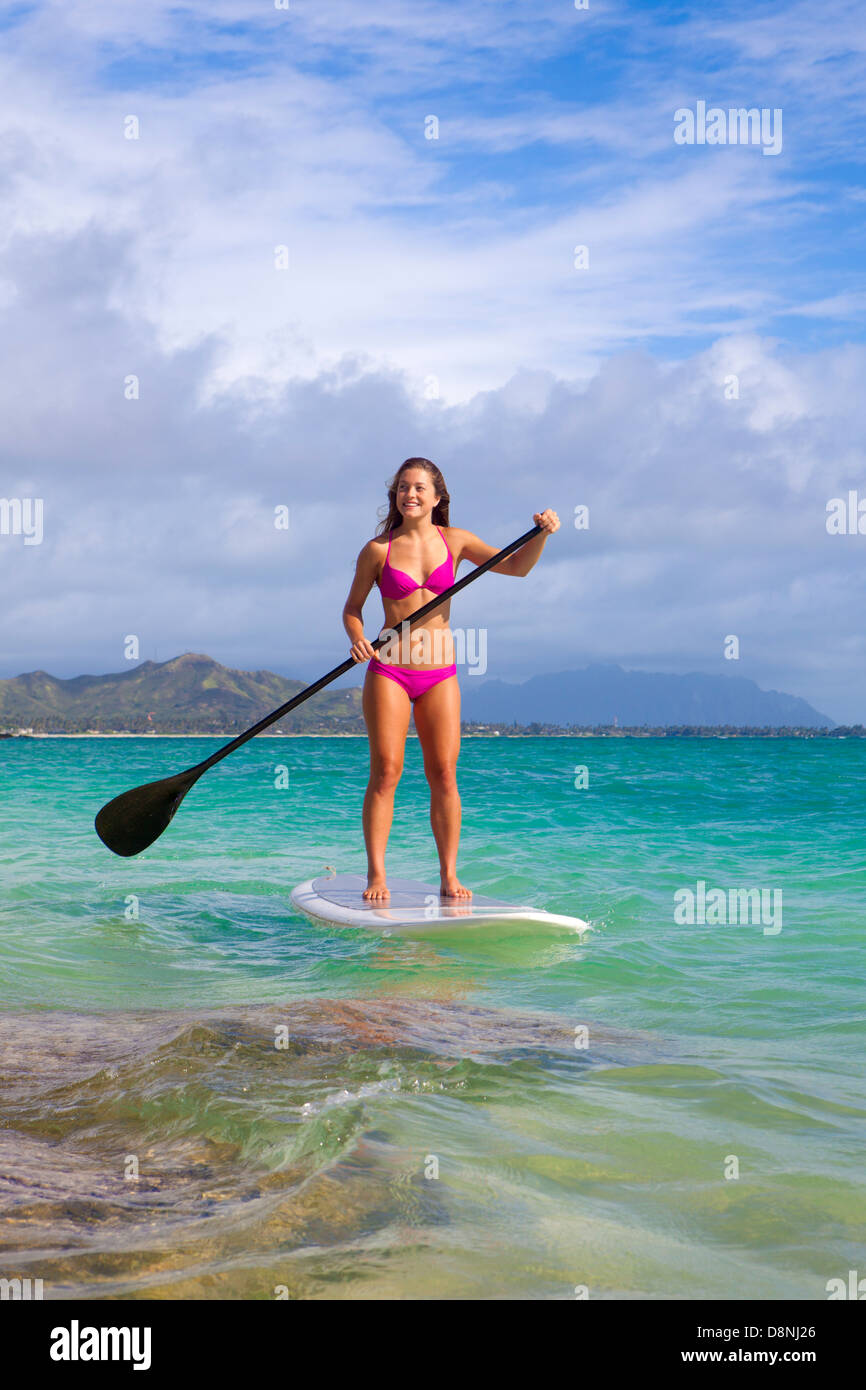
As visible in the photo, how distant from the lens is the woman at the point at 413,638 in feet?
20.7

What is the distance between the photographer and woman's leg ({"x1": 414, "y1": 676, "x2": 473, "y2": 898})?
6.42m

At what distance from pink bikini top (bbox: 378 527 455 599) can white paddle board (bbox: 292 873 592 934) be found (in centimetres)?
192

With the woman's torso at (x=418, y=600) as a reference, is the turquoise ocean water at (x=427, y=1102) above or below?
below

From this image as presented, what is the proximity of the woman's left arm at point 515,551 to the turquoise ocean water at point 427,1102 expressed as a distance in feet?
7.01

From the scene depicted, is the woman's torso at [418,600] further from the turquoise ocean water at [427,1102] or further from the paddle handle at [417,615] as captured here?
the turquoise ocean water at [427,1102]

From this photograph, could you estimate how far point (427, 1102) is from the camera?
3.35 meters

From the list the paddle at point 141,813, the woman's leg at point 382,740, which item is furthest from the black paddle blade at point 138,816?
the woman's leg at point 382,740

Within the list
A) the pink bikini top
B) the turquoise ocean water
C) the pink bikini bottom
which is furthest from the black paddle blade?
the pink bikini top

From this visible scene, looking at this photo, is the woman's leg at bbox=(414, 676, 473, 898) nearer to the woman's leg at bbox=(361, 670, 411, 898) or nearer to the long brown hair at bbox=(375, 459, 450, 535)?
the woman's leg at bbox=(361, 670, 411, 898)

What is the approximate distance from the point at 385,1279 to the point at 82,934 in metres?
4.88

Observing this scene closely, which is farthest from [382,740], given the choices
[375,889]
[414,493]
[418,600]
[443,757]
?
[414,493]

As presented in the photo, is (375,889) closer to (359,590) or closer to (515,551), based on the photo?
(359,590)

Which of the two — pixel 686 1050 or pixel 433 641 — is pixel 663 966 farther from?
pixel 433 641

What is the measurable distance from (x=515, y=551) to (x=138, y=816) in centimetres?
277
